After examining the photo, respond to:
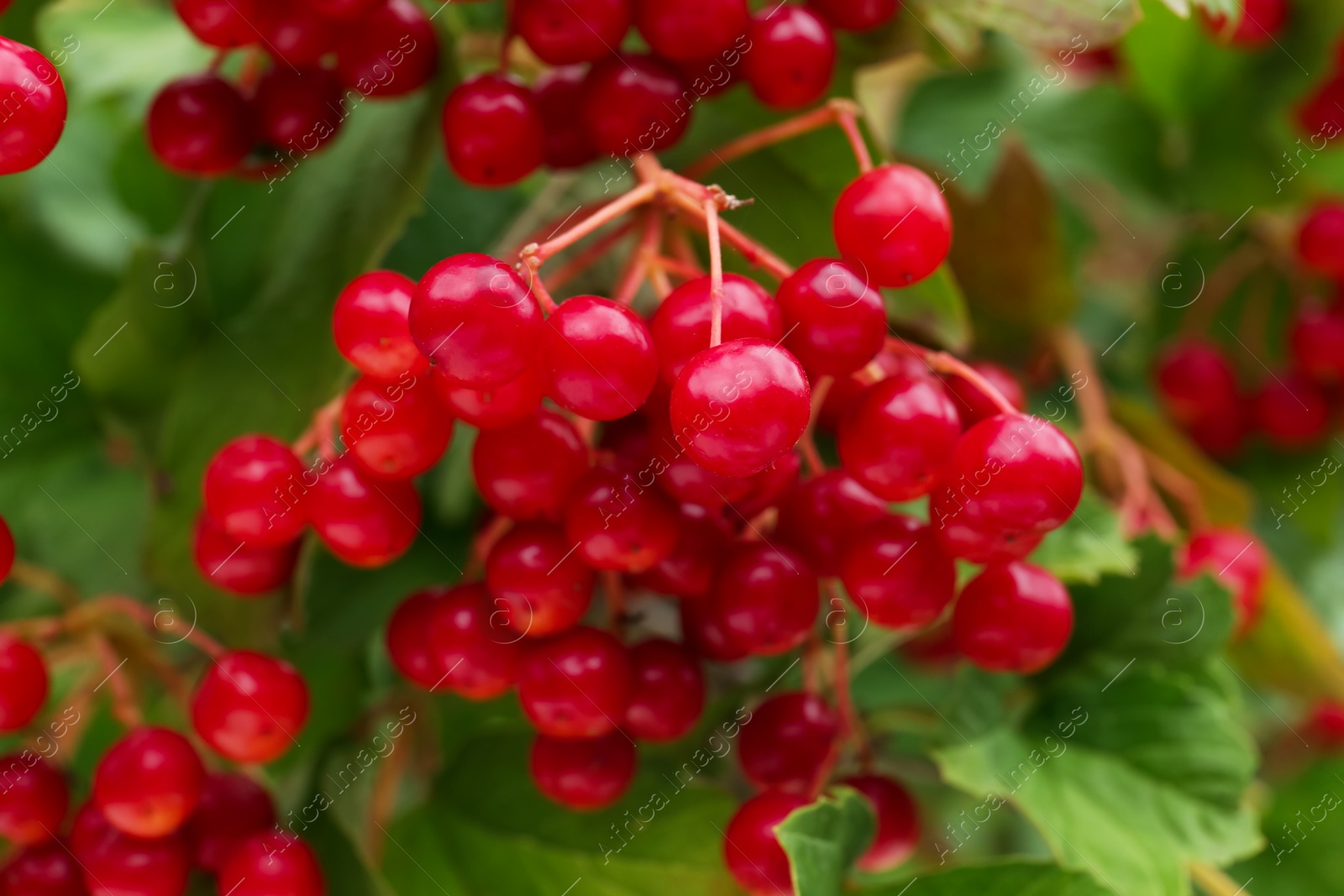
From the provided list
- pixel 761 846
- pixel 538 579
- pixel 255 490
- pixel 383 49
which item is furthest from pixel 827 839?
pixel 383 49

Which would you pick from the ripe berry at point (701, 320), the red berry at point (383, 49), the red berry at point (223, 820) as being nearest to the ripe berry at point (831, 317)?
the ripe berry at point (701, 320)

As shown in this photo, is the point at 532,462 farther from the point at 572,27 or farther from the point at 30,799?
the point at 30,799

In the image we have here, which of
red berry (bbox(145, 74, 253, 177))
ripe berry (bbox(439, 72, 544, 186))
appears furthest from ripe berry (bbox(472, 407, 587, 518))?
red berry (bbox(145, 74, 253, 177))

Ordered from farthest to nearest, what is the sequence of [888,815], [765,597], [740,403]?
1. [888,815]
2. [765,597]
3. [740,403]

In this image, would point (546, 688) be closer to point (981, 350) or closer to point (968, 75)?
point (981, 350)

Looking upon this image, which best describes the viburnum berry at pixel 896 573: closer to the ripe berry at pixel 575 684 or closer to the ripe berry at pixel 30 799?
the ripe berry at pixel 575 684

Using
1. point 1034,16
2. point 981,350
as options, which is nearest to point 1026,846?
point 981,350

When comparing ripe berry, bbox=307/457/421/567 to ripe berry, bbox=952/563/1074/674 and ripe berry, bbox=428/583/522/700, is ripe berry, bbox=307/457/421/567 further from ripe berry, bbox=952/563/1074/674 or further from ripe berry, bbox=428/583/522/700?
ripe berry, bbox=952/563/1074/674
